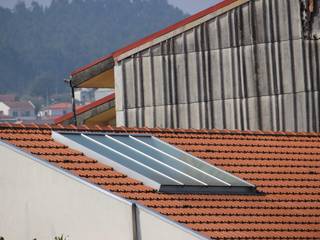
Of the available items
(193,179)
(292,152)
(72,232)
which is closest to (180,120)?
(292,152)

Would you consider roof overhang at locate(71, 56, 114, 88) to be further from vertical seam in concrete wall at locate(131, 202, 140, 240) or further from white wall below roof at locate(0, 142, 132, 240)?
vertical seam in concrete wall at locate(131, 202, 140, 240)

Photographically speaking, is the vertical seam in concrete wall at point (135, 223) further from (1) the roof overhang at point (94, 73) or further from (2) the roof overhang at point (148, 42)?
(1) the roof overhang at point (94, 73)

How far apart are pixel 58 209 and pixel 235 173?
5.33m

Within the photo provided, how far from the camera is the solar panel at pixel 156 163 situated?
93.2 feet

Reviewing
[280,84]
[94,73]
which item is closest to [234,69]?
[280,84]

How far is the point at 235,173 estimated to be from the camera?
3080cm

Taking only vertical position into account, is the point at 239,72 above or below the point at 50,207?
above

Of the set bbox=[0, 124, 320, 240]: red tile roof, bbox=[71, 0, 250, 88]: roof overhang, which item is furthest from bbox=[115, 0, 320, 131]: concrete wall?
bbox=[0, 124, 320, 240]: red tile roof

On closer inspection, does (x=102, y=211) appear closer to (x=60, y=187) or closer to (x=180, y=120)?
(x=60, y=187)

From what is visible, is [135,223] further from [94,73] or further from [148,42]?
[94,73]

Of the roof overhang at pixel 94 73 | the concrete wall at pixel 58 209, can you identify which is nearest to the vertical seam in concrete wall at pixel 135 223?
the concrete wall at pixel 58 209

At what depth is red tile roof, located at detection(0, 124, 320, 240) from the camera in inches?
1068

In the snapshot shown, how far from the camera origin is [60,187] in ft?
87.5

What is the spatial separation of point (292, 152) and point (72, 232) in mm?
8274
